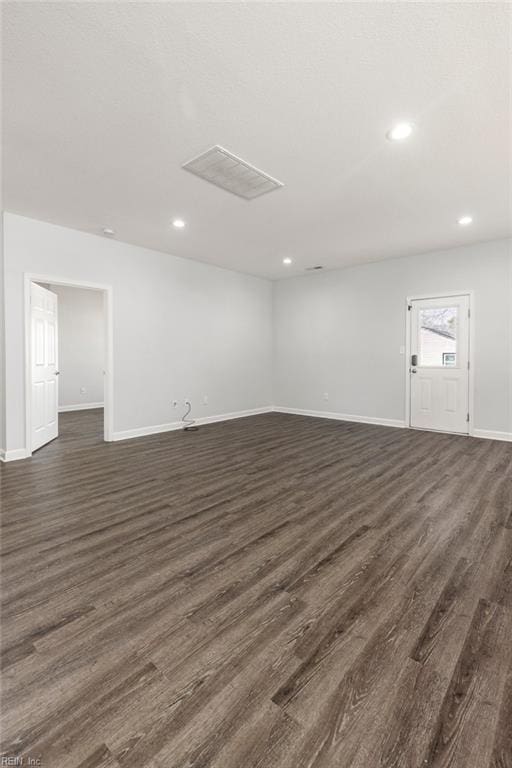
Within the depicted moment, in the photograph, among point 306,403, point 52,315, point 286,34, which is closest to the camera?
point 286,34

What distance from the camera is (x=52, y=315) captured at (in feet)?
17.1

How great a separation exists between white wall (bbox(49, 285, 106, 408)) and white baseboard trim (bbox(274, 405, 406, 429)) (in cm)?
435

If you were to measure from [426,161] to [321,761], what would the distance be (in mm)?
3790

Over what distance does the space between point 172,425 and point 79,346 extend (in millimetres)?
3734

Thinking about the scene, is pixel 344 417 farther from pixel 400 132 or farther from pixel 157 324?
pixel 400 132

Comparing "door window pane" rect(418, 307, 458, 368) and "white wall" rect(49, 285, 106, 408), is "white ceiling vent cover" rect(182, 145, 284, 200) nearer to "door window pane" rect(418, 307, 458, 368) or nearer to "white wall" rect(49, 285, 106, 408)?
"door window pane" rect(418, 307, 458, 368)

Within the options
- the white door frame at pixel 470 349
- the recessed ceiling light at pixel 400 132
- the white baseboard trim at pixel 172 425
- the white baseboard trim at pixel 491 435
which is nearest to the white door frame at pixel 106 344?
the white baseboard trim at pixel 172 425

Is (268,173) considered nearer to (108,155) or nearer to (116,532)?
(108,155)

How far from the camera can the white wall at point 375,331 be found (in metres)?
5.12

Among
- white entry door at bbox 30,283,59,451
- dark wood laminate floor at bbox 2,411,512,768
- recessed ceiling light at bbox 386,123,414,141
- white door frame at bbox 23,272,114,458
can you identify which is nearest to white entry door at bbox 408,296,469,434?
dark wood laminate floor at bbox 2,411,512,768

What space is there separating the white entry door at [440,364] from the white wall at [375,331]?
18 cm

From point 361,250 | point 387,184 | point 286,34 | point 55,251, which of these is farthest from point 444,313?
point 55,251

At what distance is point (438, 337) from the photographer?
567 centimetres

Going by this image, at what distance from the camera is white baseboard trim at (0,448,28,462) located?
4145 mm
